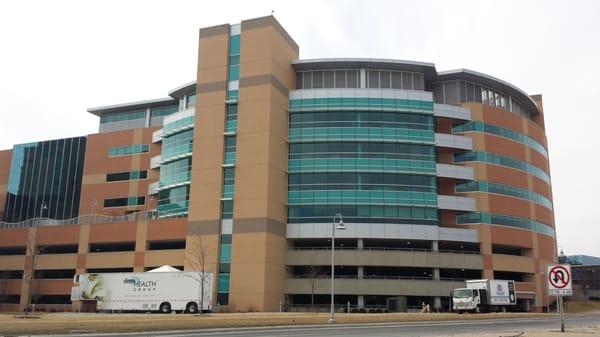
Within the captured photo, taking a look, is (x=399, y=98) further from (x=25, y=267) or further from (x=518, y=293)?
(x=25, y=267)

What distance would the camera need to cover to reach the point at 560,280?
2328cm

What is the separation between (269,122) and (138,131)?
2840 cm

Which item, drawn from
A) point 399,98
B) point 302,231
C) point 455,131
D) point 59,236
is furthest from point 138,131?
point 455,131

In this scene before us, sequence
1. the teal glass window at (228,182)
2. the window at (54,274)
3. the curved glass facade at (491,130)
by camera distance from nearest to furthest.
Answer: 1. the teal glass window at (228,182)
2. the curved glass facade at (491,130)
3. the window at (54,274)

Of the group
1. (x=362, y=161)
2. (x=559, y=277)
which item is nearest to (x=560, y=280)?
(x=559, y=277)

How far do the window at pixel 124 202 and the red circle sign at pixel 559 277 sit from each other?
2697 inches

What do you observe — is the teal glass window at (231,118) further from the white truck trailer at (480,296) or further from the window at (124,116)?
the white truck trailer at (480,296)

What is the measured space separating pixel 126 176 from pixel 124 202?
155 inches

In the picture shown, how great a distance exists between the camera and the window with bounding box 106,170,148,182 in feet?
280

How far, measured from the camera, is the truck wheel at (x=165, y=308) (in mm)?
55281

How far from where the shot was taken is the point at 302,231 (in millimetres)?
69750

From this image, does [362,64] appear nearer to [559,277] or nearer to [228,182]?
[228,182]

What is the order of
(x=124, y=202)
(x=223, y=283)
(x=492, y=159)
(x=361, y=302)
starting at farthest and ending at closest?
(x=124, y=202)
(x=492, y=159)
(x=361, y=302)
(x=223, y=283)

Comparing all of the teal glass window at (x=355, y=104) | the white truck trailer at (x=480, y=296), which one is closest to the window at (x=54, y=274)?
the teal glass window at (x=355, y=104)
